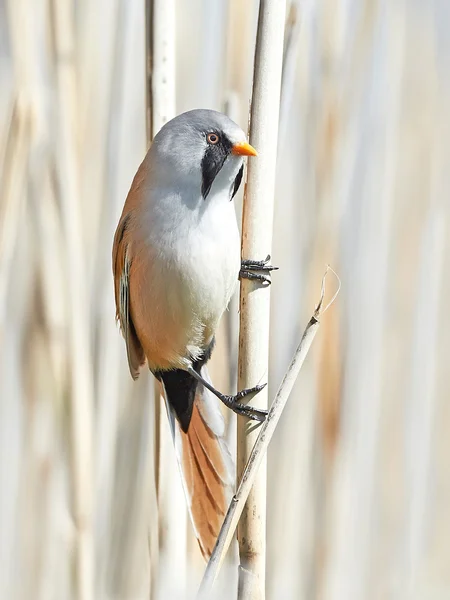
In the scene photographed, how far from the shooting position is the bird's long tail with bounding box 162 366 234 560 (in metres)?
1.65

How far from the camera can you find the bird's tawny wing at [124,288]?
167cm

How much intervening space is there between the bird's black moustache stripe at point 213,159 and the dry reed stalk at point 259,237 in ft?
0.62

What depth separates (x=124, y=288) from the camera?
1719mm

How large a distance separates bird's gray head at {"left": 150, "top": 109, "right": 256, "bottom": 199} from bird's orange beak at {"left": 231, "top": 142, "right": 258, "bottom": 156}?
4 cm

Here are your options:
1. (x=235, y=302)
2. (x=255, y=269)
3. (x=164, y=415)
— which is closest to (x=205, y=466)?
(x=164, y=415)

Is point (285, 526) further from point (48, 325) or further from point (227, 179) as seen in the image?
point (227, 179)

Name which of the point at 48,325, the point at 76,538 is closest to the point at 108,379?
the point at 48,325


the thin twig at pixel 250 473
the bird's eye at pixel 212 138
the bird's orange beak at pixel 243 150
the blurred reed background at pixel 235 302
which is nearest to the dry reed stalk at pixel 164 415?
the blurred reed background at pixel 235 302

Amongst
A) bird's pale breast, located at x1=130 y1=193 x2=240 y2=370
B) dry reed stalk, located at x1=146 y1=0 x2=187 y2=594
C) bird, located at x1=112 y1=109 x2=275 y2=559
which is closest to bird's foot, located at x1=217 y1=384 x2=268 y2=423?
bird, located at x1=112 y1=109 x2=275 y2=559

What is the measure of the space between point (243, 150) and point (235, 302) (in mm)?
589

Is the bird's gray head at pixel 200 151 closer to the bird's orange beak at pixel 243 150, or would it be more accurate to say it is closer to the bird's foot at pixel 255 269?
the bird's orange beak at pixel 243 150

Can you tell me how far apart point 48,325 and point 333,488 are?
77 cm

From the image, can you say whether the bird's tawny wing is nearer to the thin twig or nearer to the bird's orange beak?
the bird's orange beak

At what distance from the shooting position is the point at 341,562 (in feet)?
6.30
